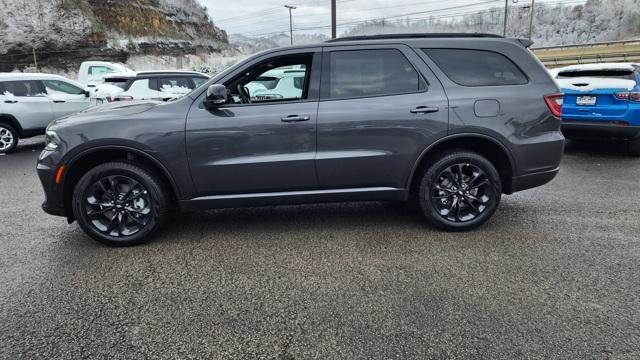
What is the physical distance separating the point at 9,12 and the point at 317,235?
3655 cm

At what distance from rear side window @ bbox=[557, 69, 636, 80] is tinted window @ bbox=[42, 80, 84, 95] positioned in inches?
431

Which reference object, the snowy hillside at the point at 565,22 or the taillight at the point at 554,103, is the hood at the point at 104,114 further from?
the snowy hillside at the point at 565,22

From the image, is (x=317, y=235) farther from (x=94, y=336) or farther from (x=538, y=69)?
(x=538, y=69)

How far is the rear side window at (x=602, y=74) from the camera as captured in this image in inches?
278

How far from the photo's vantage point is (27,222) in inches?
189

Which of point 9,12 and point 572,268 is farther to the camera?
point 9,12

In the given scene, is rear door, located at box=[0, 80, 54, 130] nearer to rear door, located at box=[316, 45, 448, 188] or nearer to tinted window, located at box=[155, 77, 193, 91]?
tinted window, located at box=[155, 77, 193, 91]

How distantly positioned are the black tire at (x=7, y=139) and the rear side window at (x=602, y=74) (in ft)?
37.5

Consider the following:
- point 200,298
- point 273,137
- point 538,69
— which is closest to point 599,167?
point 538,69

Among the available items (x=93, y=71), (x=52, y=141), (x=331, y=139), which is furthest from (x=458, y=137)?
(x=93, y=71)

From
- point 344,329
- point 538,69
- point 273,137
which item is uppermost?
point 538,69

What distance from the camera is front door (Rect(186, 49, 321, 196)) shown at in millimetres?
3889

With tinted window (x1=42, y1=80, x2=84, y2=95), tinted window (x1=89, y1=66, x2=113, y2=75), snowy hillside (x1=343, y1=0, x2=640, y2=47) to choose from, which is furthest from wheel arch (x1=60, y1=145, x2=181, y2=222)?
snowy hillside (x1=343, y1=0, x2=640, y2=47)

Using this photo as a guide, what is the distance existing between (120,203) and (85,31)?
3621 cm
